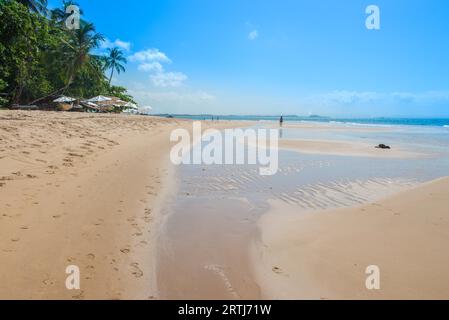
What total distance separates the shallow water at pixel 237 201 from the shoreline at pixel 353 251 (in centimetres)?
34

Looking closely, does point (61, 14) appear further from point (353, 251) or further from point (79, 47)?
point (353, 251)

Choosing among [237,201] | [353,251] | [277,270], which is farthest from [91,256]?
[237,201]

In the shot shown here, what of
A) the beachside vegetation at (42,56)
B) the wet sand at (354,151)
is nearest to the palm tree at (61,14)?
the beachside vegetation at (42,56)

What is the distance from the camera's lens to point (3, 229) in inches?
172

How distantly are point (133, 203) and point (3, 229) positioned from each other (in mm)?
2383

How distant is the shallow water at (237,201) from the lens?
12.2ft

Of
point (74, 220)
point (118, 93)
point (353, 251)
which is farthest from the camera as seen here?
point (118, 93)

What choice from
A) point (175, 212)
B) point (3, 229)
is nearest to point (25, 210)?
point (3, 229)

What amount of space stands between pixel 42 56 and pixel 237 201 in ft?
137

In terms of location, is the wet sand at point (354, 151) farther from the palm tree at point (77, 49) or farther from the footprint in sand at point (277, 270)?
the palm tree at point (77, 49)

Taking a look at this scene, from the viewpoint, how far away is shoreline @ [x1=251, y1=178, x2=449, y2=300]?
11.9ft

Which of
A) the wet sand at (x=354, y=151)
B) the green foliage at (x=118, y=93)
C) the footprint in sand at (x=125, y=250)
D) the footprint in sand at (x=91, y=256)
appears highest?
the green foliage at (x=118, y=93)

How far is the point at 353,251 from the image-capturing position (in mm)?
4602

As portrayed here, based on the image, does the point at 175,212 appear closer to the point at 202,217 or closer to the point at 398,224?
the point at 202,217
